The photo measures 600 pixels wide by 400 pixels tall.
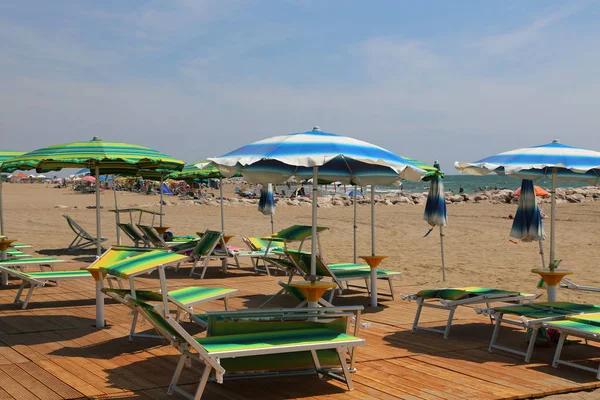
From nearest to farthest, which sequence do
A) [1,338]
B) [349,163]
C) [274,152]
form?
[274,152]
[1,338]
[349,163]

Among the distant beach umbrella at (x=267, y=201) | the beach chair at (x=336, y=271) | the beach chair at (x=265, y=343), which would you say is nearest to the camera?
the beach chair at (x=265, y=343)

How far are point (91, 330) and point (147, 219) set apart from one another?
56.7 feet

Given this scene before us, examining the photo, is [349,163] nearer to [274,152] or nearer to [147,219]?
[274,152]

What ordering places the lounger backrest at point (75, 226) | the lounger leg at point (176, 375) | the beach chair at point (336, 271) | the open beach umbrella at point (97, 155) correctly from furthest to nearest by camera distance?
1. the lounger backrest at point (75, 226)
2. the beach chair at point (336, 271)
3. the open beach umbrella at point (97, 155)
4. the lounger leg at point (176, 375)

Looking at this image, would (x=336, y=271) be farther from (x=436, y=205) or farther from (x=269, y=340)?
(x=269, y=340)

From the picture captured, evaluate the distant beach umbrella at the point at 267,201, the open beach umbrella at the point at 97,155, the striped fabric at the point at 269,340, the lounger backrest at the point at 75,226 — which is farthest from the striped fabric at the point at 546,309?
the lounger backrest at the point at 75,226

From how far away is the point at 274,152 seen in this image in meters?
5.08

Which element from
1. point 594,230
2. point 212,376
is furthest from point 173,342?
point 594,230

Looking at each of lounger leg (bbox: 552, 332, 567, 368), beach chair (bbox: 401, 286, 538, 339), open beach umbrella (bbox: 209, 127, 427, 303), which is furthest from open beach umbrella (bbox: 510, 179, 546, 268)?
lounger leg (bbox: 552, 332, 567, 368)

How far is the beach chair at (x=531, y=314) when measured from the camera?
17.3 ft

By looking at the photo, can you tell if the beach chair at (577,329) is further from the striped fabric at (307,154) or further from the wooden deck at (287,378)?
the striped fabric at (307,154)

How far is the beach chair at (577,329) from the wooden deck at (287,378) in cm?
7

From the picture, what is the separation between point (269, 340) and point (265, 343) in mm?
96

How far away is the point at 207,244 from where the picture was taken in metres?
9.81
